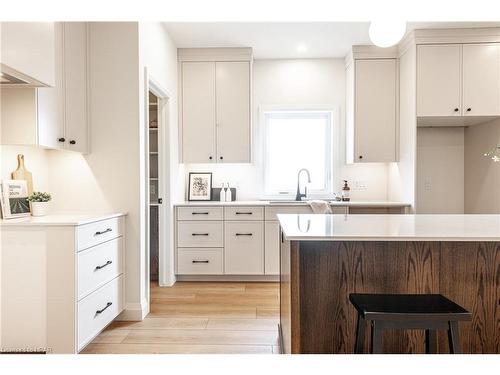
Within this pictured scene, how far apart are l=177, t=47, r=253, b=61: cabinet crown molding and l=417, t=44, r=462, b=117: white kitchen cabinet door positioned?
1.77 m

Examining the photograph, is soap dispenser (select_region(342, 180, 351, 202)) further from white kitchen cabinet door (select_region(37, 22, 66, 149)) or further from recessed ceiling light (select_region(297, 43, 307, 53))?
white kitchen cabinet door (select_region(37, 22, 66, 149))

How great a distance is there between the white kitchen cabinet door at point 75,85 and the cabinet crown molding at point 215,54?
4.79 ft

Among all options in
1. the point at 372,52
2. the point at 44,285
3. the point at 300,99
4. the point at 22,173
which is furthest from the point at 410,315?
the point at 300,99

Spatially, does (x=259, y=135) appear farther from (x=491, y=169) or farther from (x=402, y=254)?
(x=402, y=254)

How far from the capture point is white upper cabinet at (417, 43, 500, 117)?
373 centimetres

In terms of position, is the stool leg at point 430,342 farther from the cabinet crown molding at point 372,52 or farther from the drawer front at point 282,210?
the cabinet crown molding at point 372,52

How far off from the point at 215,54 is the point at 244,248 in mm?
2150

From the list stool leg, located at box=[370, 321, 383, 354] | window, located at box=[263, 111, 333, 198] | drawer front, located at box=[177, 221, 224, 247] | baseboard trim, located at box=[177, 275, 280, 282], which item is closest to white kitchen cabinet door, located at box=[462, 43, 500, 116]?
window, located at box=[263, 111, 333, 198]

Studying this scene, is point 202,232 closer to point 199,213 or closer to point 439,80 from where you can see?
point 199,213

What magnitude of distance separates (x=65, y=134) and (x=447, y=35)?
3.52 meters

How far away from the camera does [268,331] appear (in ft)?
9.39

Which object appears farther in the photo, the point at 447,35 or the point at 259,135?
the point at 259,135

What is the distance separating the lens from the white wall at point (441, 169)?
4.25m
